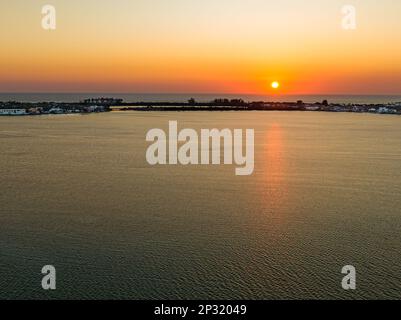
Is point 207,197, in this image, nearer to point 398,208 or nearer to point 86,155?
point 398,208

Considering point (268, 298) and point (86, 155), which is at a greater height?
point (86, 155)

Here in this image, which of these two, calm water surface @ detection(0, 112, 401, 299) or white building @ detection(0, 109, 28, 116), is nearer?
calm water surface @ detection(0, 112, 401, 299)

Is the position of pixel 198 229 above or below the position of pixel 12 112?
below

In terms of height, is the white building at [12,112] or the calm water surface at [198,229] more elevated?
the white building at [12,112]

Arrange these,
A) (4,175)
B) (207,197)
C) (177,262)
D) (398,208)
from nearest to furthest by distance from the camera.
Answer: (177,262) → (398,208) → (207,197) → (4,175)

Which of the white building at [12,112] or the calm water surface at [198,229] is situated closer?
the calm water surface at [198,229]

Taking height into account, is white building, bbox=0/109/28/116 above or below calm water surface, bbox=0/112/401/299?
above

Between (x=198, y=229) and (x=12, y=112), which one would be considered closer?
(x=198, y=229)

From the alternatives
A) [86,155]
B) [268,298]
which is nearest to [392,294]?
[268,298]
